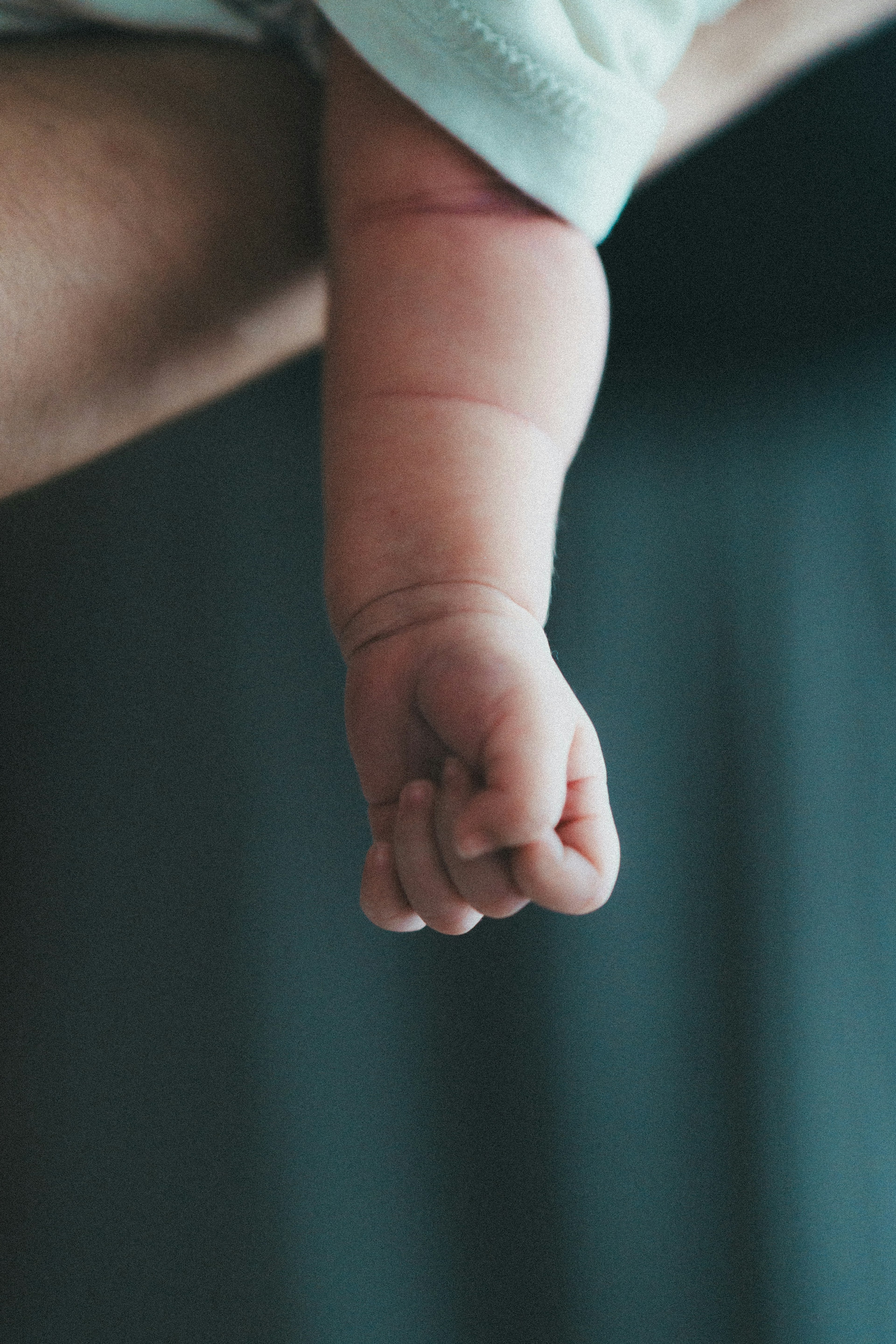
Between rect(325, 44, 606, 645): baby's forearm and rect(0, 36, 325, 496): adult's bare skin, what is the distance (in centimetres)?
4

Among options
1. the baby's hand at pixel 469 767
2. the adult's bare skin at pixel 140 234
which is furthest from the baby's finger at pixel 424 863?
the adult's bare skin at pixel 140 234

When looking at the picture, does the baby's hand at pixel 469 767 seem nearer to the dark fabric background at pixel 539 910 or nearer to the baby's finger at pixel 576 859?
the baby's finger at pixel 576 859

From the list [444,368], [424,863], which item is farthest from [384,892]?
[444,368]

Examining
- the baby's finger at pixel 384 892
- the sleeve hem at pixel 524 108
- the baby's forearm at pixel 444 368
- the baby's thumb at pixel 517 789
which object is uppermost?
the sleeve hem at pixel 524 108

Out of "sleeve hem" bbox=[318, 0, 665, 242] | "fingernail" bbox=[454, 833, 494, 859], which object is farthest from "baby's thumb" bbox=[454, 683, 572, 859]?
"sleeve hem" bbox=[318, 0, 665, 242]

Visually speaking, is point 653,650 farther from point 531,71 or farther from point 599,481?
point 531,71

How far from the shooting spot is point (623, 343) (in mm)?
524

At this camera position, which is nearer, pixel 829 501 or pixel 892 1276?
pixel 892 1276

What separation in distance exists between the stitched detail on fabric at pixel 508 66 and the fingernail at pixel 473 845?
0.61 feet

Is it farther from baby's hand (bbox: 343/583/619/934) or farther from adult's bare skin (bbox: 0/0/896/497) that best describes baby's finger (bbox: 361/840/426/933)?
adult's bare skin (bbox: 0/0/896/497)

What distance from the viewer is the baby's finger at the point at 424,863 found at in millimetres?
265

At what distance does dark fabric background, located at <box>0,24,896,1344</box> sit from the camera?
38 cm

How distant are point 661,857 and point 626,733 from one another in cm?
5

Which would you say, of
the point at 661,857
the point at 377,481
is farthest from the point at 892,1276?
the point at 377,481
